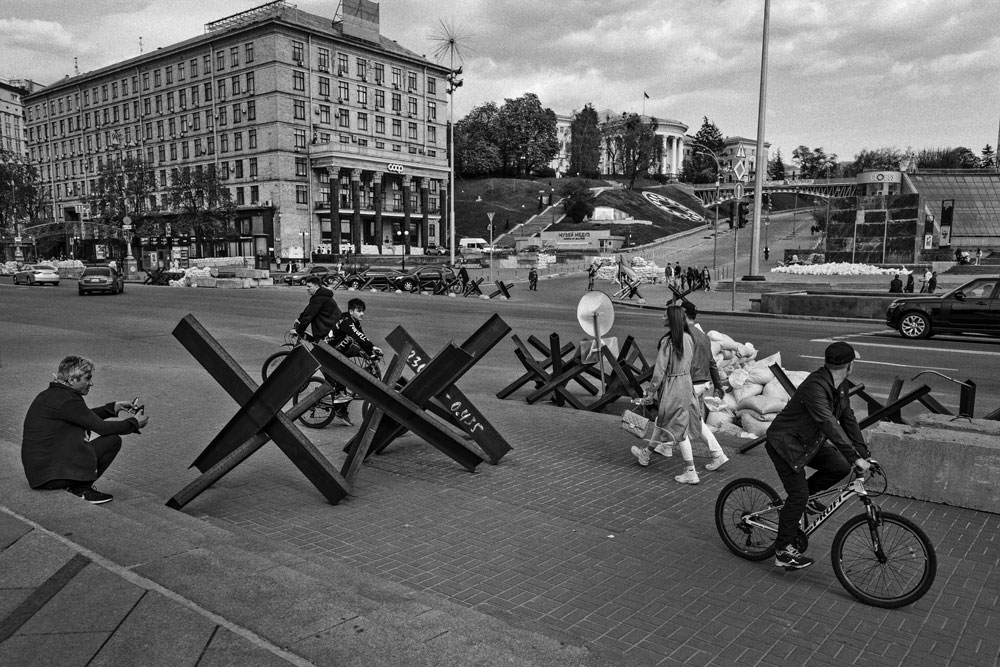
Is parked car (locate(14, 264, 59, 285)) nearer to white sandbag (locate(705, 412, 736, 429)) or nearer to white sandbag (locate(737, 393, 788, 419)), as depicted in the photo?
white sandbag (locate(705, 412, 736, 429))

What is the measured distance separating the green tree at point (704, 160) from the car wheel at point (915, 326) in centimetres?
14230

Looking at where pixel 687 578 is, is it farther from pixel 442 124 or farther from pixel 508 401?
pixel 442 124

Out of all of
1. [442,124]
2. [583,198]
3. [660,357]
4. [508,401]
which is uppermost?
[442,124]

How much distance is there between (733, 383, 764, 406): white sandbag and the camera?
914 cm

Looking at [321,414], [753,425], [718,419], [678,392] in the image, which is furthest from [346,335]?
[753,425]

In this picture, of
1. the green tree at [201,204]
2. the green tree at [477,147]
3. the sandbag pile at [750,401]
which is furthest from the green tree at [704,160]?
the sandbag pile at [750,401]

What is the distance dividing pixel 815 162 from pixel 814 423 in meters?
168

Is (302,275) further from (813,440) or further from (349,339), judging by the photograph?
(813,440)

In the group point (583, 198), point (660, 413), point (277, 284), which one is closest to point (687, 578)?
point (660, 413)

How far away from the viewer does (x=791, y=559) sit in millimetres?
4785

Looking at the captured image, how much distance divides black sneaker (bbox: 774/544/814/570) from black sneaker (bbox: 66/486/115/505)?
16.3ft

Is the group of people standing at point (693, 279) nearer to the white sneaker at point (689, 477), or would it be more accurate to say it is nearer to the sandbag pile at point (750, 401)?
the sandbag pile at point (750, 401)

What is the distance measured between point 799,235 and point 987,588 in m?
Result: 87.7

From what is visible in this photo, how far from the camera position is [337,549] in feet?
17.0
